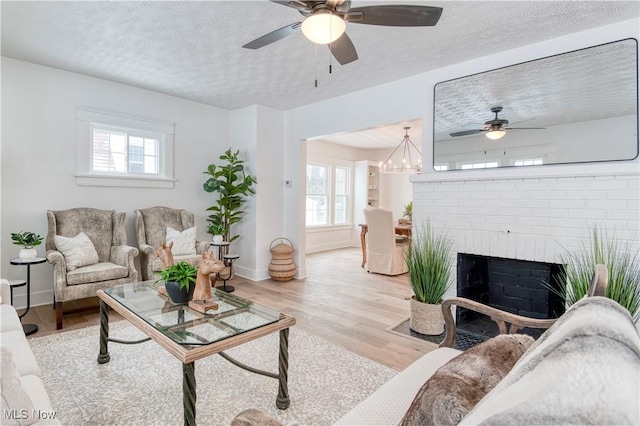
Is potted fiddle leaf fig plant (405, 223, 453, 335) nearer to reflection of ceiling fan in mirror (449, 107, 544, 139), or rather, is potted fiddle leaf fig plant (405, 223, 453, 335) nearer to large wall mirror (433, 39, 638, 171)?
large wall mirror (433, 39, 638, 171)

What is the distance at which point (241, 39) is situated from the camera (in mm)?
2793

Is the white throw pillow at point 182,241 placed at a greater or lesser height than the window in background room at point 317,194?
lesser

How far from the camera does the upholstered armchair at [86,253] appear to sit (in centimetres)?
294

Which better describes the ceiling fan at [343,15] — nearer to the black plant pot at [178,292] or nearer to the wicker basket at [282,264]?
the black plant pot at [178,292]

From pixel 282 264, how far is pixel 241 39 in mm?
2951

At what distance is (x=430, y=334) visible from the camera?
2.88m

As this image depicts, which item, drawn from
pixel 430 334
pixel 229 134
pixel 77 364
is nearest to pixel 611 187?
pixel 430 334

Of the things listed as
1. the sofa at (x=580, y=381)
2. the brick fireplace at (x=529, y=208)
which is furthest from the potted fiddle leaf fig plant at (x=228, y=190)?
the sofa at (x=580, y=381)

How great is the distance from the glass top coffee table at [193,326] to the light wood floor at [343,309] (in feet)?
3.16

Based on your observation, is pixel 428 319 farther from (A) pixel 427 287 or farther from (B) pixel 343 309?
(B) pixel 343 309

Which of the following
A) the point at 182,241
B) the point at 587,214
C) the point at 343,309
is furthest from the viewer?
the point at 182,241

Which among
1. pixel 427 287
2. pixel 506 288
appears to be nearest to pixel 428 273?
pixel 427 287

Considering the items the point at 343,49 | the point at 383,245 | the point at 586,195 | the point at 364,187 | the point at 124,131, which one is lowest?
the point at 383,245

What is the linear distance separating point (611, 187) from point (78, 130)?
207 inches
